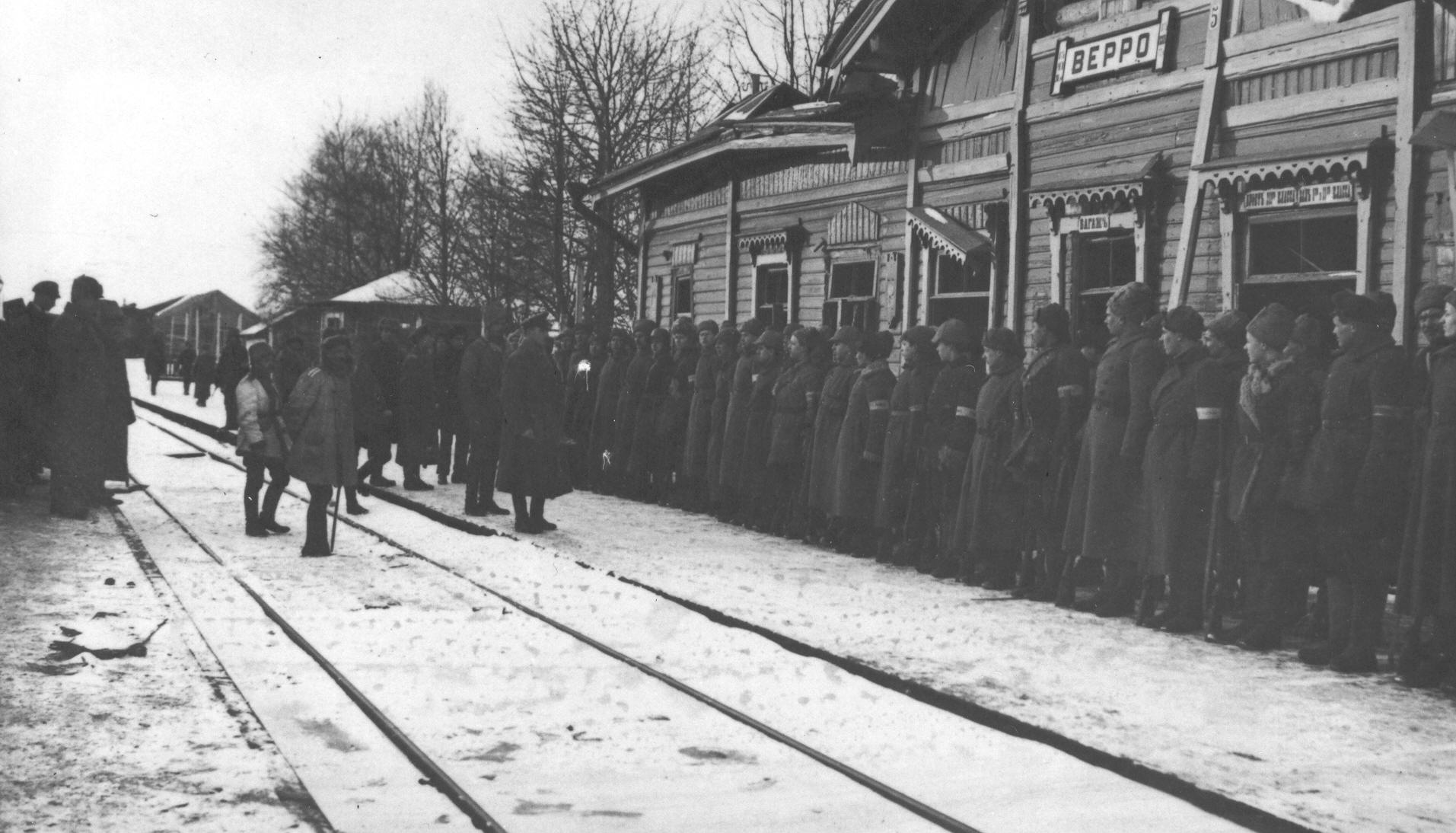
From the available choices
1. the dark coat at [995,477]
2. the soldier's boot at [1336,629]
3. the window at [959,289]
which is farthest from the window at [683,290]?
the soldier's boot at [1336,629]

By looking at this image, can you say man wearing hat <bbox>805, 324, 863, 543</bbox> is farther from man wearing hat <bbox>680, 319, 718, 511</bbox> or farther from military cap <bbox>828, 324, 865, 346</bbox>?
man wearing hat <bbox>680, 319, 718, 511</bbox>

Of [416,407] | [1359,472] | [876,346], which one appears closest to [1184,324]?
[1359,472]

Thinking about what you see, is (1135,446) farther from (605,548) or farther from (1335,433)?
(605,548)

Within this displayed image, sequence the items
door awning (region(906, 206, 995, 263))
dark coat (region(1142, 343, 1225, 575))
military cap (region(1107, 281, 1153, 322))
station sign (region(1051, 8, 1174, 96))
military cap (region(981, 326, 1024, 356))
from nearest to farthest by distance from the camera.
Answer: dark coat (region(1142, 343, 1225, 575)) → military cap (region(1107, 281, 1153, 322)) → military cap (region(981, 326, 1024, 356)) → station sign (region(1051, 8, 1174, 96)) → door awning (region(906, 206, 995, 263))

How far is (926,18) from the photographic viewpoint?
16.2m

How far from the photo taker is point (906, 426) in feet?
37.7

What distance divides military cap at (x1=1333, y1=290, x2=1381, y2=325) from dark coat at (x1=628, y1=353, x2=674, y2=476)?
8.86 m

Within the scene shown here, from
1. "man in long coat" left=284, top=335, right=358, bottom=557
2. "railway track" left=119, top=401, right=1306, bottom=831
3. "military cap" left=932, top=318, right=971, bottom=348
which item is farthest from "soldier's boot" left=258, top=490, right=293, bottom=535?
"military cap" left=932, top=318, right=971, bottom=348

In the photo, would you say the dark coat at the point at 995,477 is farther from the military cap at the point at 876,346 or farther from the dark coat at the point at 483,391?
the dark coat at the point at 483,391

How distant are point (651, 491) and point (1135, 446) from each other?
834cm

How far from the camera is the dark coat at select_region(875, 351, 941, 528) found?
37.2 ft

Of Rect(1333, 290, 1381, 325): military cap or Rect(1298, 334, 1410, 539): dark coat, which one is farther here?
Rect(1333, 290, 1381, 325): military cap

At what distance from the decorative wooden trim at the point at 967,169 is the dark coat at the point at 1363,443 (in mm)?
7363

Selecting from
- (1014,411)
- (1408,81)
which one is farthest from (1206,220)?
(1014,411)
